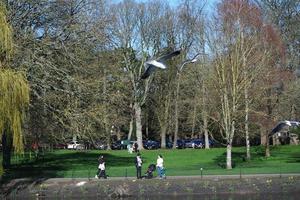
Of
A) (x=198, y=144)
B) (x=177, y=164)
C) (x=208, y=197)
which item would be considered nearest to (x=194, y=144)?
(x=198, y=144)

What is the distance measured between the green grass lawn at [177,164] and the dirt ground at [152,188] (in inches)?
101

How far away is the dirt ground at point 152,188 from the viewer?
33.8m

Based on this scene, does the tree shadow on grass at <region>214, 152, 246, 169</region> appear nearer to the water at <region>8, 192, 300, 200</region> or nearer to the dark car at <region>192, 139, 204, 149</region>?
the water at <region>8, 192, 300, 200</region>

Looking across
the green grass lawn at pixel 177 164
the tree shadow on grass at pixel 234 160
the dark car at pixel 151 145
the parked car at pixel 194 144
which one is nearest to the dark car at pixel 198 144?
the parked car at pixel 194 144

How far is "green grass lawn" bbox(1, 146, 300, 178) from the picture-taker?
129 ft

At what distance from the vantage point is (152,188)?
3403cm

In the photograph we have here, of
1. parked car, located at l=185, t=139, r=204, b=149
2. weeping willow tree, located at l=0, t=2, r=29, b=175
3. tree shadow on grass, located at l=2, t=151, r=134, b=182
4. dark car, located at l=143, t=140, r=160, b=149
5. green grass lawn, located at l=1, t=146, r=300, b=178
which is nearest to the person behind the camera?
weeping willow tree, located at l=0, t=2, r=29, b=175

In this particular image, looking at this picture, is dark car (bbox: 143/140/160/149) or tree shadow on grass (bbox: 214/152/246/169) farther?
dark car (bbox: 143/140/160/149)

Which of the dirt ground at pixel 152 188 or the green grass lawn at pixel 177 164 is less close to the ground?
the green grass lawn at pixel 177 164

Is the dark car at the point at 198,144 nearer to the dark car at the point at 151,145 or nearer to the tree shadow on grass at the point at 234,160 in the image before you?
the dark car at the point at 151,145

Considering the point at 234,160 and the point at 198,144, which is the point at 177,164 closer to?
the point at 234,160

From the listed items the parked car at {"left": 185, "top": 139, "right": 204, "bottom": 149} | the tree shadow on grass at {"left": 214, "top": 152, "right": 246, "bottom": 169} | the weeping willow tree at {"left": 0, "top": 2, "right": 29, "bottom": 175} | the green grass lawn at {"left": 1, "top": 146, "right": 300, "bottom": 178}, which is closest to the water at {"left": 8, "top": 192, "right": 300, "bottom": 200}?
the green grass lawn at {"left": 1, "top": 146, "right": 300, "bottom": 178}

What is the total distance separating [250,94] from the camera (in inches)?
1861

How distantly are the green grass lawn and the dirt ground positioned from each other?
2.58 metres
